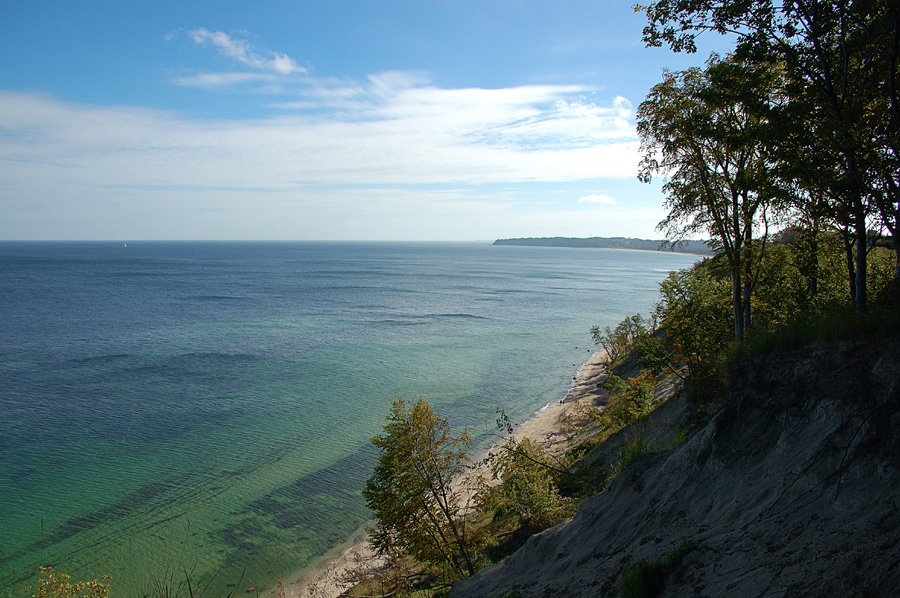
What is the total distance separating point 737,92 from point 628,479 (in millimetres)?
12315

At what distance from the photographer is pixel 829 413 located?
A: 10.8 meters

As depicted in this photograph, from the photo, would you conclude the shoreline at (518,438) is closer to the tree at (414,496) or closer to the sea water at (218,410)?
the sea water at (218,410)

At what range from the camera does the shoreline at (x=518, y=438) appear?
22.3m

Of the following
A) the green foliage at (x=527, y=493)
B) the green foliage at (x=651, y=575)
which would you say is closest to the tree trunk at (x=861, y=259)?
the green foliage at (x=651, y=575)

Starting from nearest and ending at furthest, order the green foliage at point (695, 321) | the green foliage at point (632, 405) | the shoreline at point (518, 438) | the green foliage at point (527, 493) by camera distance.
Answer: the green foliage at point (527, 493)
the shoreline at point (518, 438)
the green foliage at point (695, 321)
the green foliage at point (632, 405)

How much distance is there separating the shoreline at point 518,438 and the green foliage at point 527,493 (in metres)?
4.47

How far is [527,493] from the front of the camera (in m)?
20.4

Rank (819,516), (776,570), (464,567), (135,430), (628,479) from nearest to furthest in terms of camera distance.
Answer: (776,570)
(819,516)
(628,479)
(464,567)
(135,430)

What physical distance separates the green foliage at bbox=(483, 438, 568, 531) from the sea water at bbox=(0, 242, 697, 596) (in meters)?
10.5

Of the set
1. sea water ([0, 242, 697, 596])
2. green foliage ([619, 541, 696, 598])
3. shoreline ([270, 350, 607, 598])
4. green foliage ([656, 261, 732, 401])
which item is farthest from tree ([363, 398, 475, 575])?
green foliage ([656, 261, 732, 401])

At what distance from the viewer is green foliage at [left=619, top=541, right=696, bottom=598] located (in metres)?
10.0

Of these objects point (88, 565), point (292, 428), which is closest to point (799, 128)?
point (88, 565)

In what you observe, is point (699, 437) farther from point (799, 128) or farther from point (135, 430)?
point (135, 430)

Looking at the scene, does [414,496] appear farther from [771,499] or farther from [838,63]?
[838,63]
